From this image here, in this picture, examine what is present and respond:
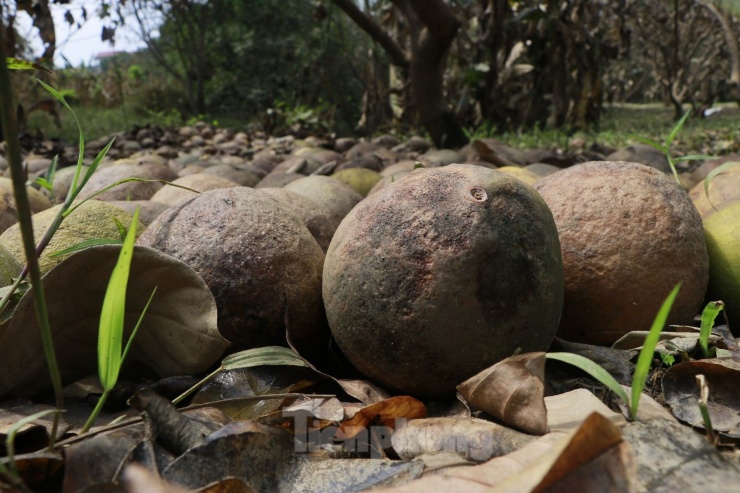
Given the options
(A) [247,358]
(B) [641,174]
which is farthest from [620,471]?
(B) [641,174]

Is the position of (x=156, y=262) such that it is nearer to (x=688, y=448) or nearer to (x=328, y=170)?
(x=688, y=448)

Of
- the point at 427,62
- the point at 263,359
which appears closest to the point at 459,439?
the point at 263,359

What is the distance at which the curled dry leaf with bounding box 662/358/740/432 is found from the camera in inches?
56.5

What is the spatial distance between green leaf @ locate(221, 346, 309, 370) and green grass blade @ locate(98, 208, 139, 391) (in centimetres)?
41

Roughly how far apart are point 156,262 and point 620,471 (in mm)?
1081

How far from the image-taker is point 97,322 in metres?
1.58

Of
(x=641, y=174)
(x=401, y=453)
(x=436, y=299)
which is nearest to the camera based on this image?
(x=401, y=453)

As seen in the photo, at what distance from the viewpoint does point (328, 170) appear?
4832mm

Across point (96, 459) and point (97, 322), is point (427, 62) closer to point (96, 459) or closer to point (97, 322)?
point (97, 322)

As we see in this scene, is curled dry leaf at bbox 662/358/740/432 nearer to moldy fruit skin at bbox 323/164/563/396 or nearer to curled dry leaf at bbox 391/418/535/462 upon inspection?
moldy fruit skin at bbox 323/164/563/396

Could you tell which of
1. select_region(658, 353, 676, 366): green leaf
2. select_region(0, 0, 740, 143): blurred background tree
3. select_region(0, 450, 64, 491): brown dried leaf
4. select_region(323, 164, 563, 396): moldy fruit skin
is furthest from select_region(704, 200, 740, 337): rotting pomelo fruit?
select_region(0, 0, 740, 143): blurred background tree

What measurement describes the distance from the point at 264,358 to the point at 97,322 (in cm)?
40

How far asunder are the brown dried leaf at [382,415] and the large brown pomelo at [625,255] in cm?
66

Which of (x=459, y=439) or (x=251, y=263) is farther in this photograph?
(x=251, y=263)
